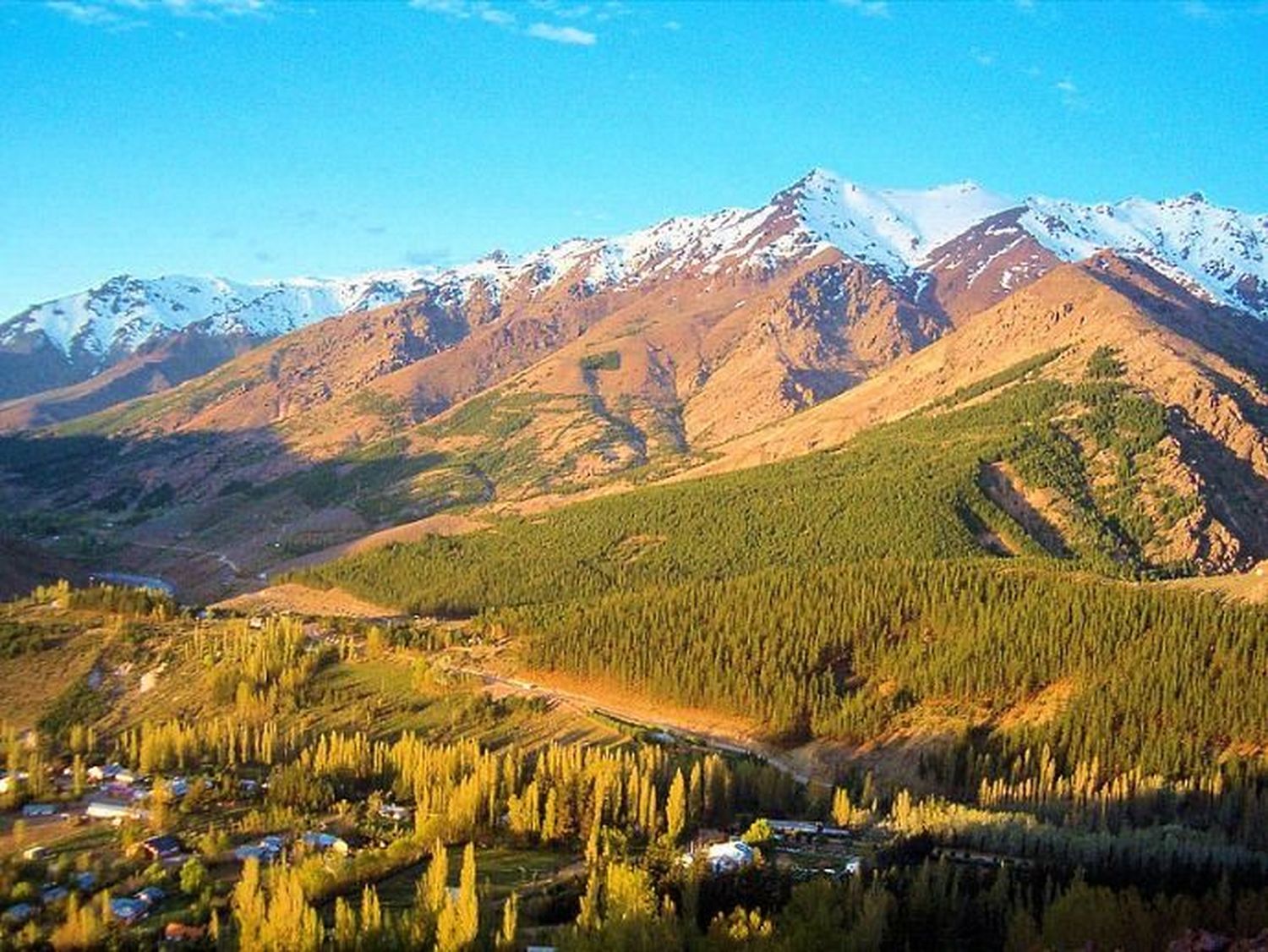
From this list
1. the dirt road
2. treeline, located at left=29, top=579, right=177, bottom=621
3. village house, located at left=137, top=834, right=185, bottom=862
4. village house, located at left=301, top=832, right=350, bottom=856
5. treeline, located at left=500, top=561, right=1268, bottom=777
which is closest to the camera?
village house, located at left=301, top=832, right=350, bottom=856

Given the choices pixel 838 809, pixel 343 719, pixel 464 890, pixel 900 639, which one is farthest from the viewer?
pixel 900 639

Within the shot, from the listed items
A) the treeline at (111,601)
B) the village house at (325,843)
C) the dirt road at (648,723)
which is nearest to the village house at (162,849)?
the village house at (325,843)

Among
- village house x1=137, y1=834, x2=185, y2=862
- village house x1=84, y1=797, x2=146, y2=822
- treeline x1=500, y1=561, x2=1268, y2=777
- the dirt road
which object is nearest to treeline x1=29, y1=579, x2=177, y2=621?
the dirt road

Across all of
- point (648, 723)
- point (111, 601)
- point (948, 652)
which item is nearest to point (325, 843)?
point (648, 723)

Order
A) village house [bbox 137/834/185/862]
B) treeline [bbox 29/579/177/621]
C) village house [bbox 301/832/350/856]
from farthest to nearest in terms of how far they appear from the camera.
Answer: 1. treeline [bbox 29/579/177/621]
2. village house [bbox 137/834/185/862]
3. village house [bbox 301/832/350/856]

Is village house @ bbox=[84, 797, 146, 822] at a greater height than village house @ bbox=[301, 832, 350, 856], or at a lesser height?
lesser

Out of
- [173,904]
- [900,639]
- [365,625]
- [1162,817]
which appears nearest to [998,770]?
[1162,817]

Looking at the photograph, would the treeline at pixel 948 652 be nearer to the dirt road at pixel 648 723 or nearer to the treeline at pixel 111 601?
the dirt road at pixel 648 723

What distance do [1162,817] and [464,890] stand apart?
67457 mm

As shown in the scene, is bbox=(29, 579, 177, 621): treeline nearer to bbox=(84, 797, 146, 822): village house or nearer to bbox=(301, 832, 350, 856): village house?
bbox=(84, 797, 146, 822): village house

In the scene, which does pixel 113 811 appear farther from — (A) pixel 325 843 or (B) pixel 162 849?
(A) pixel 325 843

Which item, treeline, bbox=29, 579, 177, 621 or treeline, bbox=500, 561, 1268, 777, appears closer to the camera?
treeline, bbox=500, 561, 1268, 777

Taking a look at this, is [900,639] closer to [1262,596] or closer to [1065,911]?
[1262,596]

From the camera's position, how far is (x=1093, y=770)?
120 metres
